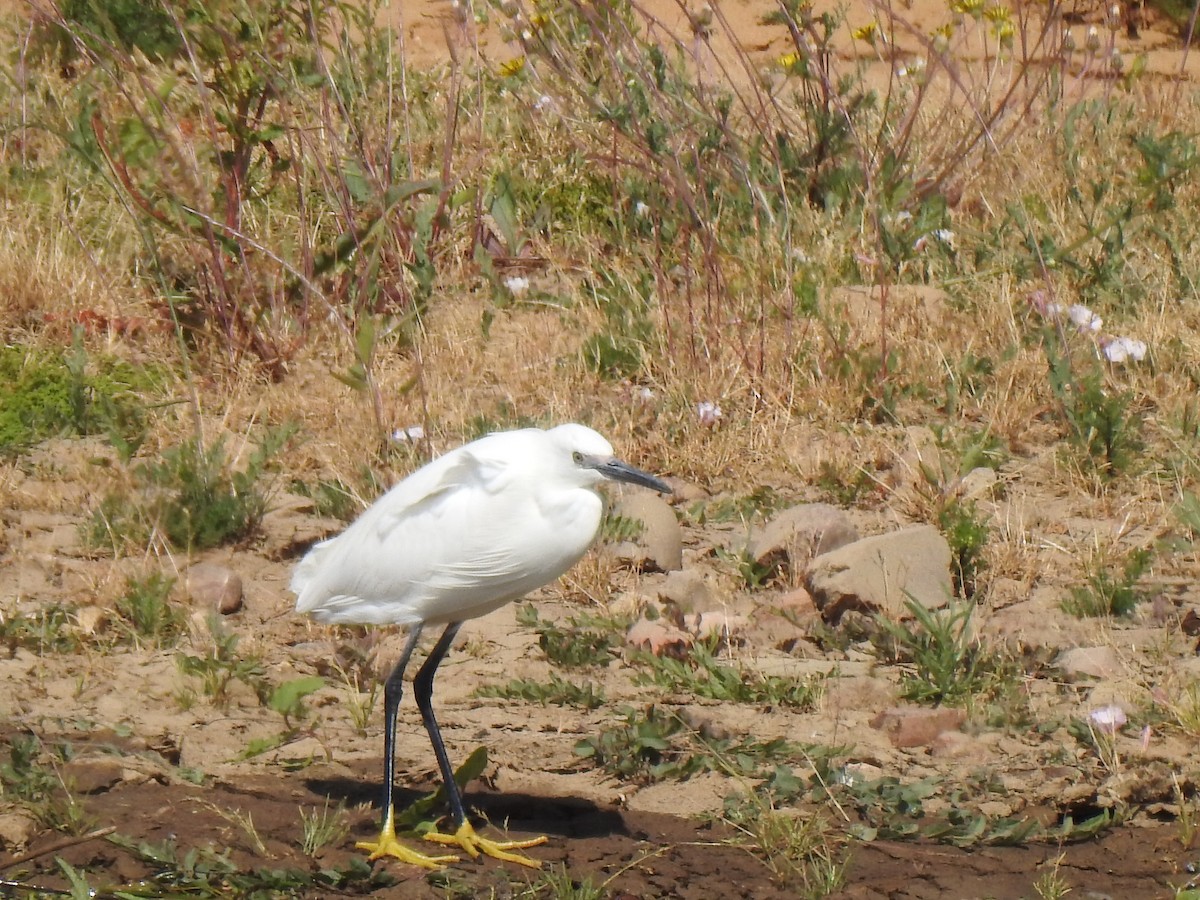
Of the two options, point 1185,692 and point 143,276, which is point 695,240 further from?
point 1185,692

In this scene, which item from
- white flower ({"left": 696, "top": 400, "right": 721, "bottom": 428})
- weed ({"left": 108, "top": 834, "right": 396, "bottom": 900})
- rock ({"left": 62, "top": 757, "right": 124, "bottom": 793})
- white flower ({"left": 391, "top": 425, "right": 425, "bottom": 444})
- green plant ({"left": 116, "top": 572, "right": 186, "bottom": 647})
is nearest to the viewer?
weed ({"left": 108, "top": 834, "right": 396, "bottom": 900})

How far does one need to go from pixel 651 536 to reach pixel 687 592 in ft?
0.94

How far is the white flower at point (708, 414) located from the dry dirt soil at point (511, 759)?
635mm

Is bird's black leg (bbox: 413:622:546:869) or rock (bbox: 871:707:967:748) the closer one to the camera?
bird's black leg (bbox: 413:622:546:869)

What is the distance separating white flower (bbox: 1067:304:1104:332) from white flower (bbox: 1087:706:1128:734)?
220 cm

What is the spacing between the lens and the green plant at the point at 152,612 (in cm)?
431

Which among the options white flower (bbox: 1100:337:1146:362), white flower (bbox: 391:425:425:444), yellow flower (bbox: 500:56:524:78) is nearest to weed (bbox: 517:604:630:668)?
white flower (bbox: 391:425:425:444)

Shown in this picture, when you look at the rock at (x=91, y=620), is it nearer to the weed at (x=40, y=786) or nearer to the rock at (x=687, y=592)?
the weed at (x=40, y=786)

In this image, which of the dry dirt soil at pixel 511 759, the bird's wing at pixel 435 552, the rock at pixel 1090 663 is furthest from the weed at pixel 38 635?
the rock at pixel 1090 663

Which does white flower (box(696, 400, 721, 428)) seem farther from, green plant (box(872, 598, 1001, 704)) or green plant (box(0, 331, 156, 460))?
green plant (box(0, 331, 156, 460))

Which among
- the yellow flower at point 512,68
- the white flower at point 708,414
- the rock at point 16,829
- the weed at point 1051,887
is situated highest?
the yellow flower at point 512,68

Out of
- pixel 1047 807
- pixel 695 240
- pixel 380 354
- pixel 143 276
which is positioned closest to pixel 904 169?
pixel 695 240

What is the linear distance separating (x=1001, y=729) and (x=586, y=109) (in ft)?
13.3

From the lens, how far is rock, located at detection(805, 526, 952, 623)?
4.38 meters
